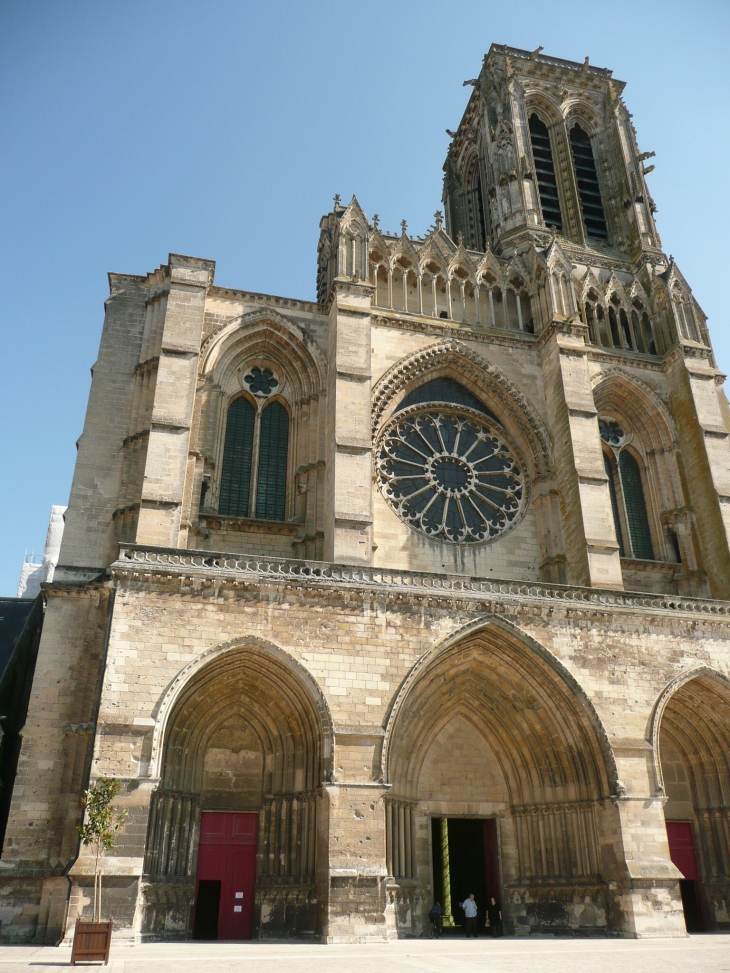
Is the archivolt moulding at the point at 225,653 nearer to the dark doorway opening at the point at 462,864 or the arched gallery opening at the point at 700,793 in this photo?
the dark doorway opening at the point at 462,864

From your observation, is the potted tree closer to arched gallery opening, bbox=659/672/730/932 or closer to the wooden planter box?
the wooden planter box

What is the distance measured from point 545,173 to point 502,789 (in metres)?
18.0

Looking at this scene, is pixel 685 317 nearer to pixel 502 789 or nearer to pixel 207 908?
pixel 502 789

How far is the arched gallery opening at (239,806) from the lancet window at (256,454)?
4.23m

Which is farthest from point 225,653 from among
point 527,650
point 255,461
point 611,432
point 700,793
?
point 611,432

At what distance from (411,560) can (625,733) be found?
491 centimetres

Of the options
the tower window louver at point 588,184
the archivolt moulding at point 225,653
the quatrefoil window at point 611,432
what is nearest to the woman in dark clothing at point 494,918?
the archivolt moulding at point 225,653

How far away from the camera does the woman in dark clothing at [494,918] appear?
12602mm

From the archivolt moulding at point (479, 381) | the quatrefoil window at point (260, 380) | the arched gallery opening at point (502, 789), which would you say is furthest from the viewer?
the archivolt moulding at point (479, 381)

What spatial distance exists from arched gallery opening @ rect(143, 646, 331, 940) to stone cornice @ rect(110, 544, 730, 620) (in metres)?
1.31

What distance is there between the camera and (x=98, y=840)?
970 cm

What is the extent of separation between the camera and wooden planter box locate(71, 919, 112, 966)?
786cm

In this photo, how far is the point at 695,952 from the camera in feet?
31.2

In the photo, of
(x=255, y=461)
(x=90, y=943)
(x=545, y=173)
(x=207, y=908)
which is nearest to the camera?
(x=90, y=943)
